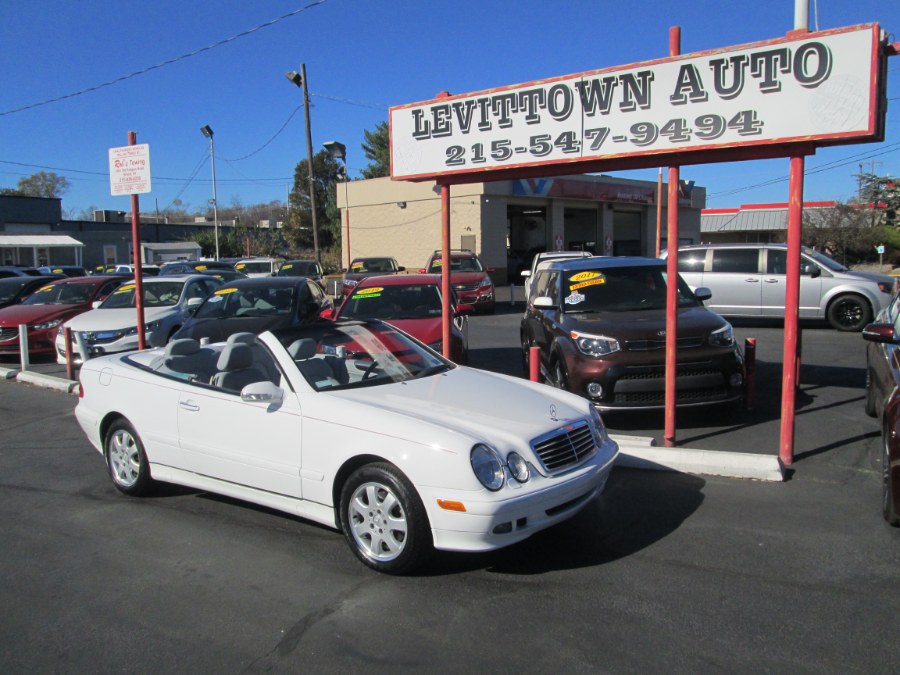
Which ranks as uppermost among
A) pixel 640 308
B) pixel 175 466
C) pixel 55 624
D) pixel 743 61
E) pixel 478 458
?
pixel 743 61

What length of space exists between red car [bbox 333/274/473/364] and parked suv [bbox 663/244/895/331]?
7537mm

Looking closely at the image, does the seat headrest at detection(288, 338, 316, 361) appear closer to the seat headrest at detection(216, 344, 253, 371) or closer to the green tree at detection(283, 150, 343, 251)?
the seat headrest at detection(216, 344, 253, 371)

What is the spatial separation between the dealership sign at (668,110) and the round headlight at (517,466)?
3.43 m

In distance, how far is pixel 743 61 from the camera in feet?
19.1

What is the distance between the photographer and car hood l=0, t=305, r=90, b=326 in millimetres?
13859

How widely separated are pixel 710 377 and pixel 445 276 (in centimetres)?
304

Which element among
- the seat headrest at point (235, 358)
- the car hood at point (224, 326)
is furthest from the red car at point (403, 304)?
the seat headrest at point (235, 358)

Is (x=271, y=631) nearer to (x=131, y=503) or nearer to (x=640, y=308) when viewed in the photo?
(x=131, y=503)

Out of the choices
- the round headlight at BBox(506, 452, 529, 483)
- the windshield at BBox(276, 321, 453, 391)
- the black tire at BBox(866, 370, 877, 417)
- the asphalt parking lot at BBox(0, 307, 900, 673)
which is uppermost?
the windshield at BBox(276, 321, 453, 391)

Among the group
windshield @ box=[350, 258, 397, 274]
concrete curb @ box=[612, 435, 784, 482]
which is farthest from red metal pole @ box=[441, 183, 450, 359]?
windshield @ box=[350, 258, 397, 274]

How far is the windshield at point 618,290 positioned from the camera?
8.64m

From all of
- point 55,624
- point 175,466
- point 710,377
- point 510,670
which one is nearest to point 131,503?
point 175,466

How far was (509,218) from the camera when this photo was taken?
4316 centimetres

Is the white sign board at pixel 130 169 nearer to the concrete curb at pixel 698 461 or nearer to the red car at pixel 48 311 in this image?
the red car at pixel 48 311
